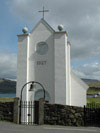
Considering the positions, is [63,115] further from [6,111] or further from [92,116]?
[6,111]

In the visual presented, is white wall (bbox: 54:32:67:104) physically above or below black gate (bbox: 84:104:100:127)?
above

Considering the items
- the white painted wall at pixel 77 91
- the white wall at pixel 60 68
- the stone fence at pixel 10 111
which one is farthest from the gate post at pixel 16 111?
the white painted wall at pixel 77 91

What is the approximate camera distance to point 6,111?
1319cm

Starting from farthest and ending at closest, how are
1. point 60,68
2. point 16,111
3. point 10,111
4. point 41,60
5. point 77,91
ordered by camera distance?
point 77,91
point 41,60
point 60,68
point 10,111
point 16,111

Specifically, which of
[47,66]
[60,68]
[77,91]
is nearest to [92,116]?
[60,68]

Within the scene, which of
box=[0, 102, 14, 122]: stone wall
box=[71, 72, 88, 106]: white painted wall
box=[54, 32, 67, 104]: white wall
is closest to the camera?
box=[0, 102, 14, 122]: stone wall

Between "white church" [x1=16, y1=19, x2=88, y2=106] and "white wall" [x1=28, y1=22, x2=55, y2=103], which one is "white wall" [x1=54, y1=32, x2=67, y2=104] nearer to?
"white church" [x1=16, y1=19, x2=88, y2=106]

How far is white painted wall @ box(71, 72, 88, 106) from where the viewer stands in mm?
20562

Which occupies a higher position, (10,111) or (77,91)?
(77,91)

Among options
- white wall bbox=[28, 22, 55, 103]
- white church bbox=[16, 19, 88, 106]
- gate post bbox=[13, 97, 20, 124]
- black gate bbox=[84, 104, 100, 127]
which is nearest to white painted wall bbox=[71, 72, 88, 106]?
white church bbox=[16, 19, 88, 106]

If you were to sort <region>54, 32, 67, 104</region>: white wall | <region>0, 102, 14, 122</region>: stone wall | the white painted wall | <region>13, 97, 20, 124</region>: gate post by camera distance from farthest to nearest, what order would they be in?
the white painted wall < <region>54, 32, 67, 104</region>: white wall < <region>0, 102, 14, 122</region>: stone wall < <region>13, 97, 20, 124</region>: gate post

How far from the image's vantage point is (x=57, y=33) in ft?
64.4

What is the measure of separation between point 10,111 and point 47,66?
24.4ft

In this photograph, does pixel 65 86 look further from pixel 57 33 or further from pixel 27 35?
pixel 27 35
